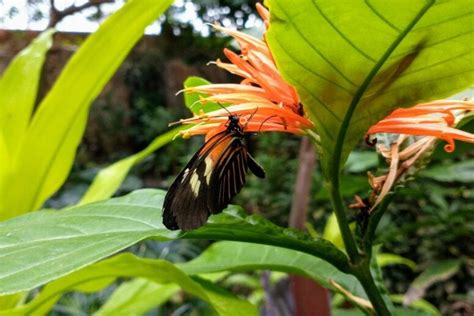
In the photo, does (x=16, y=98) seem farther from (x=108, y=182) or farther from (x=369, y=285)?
(x=369, y=285)

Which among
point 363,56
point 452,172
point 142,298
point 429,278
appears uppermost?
point 363,56

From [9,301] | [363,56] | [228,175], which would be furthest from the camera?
[9,301]

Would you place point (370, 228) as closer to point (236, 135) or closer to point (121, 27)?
point (236, 135)

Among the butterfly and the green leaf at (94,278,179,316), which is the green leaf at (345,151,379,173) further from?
the butterfly

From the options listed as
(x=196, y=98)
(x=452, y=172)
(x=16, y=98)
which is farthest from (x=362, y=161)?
(x=196, y=98)

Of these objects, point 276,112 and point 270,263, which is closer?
point 276,112

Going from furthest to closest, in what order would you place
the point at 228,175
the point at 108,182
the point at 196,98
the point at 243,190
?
the point at 243,190
the point at 108,182
the point at 196,98
the point at 228,175
